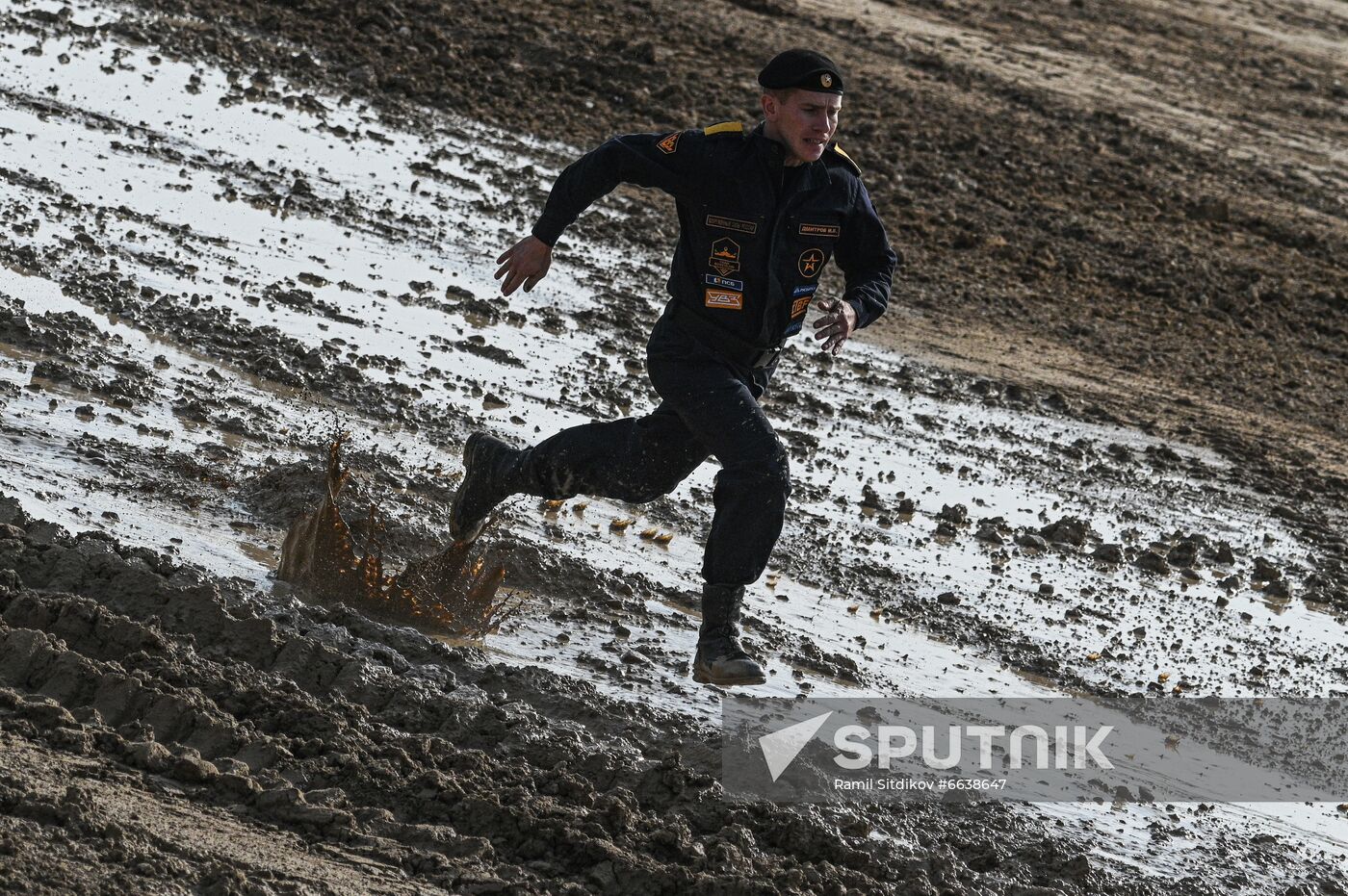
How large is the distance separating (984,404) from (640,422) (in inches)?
181

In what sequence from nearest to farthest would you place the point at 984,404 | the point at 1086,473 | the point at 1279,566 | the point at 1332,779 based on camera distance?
the point at 1332,779, the point at 1279,566, the point at 1086,473, the point at 984,404

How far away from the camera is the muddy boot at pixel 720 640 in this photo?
4.86 meters

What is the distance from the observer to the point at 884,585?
669 centimetres

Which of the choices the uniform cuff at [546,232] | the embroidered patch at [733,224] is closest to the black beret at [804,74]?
the embroidered patch at [733,224]

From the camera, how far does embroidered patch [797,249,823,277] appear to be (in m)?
4.90

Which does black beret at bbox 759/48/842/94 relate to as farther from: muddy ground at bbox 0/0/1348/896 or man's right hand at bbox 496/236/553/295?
muddy ground at bbox 0/0/1348/896

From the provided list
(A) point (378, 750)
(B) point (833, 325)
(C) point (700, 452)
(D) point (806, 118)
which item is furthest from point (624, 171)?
(A) point (378, 750)

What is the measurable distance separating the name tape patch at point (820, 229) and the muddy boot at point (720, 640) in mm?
1110

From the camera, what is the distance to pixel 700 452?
520cm

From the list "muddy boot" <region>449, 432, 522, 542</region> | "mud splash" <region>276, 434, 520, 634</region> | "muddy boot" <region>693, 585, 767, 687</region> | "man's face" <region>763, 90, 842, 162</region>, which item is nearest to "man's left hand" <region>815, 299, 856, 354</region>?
"man's face" <region>763, 90, 842, 162</region>

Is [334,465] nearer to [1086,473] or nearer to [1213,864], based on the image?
[1213,864]

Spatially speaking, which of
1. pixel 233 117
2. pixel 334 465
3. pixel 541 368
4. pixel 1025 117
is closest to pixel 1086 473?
pixel 541 368

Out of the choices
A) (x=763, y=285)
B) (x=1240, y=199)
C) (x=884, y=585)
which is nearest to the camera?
(x=763, y=285)

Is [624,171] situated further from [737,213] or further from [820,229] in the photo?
[820,229]
